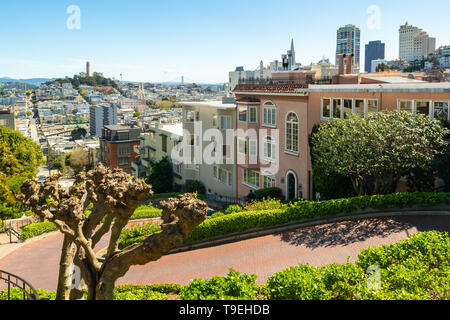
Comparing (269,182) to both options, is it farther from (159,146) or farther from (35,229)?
(159,146)

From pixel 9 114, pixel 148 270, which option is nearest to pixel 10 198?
pixel 148 270

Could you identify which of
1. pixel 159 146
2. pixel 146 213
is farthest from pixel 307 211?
pixel 159 146

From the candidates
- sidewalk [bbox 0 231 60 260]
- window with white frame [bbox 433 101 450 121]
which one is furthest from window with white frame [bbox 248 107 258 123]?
sidewalk [bbox 0 231 60 260]

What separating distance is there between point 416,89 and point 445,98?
1382mm

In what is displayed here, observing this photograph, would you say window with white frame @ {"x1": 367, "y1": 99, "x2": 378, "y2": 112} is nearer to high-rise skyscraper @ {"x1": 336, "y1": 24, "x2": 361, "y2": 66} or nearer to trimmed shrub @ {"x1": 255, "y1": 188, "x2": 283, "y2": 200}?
trimmed shrub @ {"x1": 255, "y1": 188, "x2": 283, "y2": 200}

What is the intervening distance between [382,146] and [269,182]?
43.3ft

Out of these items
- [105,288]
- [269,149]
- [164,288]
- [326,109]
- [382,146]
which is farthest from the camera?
[269,149]

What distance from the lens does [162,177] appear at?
46.1 m

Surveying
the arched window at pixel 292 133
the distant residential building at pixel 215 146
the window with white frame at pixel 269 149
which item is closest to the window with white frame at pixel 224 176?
the distant residential building at pixel 215 146

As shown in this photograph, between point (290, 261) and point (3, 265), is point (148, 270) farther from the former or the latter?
point (3, 265)

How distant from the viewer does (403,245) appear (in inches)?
465

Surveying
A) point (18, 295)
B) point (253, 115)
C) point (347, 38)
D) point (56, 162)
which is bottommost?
point (56, 162)

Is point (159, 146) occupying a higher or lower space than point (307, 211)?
higher

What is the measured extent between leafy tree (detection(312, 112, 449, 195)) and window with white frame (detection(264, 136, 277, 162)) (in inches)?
340
